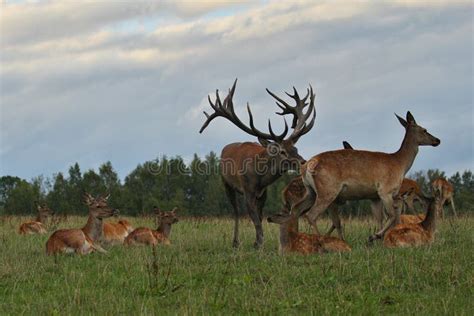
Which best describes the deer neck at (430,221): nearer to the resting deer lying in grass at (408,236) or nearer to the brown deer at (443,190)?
the resting deer lying in grass at (408,236)

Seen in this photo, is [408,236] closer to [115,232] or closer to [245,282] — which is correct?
[245,282]

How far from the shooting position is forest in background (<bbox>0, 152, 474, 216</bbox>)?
59.2m

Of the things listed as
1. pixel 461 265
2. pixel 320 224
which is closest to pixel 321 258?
pixel 461 265

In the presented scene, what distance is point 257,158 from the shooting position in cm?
1301

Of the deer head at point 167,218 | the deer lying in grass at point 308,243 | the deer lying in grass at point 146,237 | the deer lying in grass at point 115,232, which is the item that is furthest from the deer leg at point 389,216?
the deer lying in grass at point 115,232

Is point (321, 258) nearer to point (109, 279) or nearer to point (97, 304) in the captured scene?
point (109, 279)

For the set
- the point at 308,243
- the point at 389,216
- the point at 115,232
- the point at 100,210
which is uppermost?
the point at 100,210

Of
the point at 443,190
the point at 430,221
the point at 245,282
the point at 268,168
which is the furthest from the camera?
the point at 443,190

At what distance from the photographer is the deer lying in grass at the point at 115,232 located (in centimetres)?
1345

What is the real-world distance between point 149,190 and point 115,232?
53082mm

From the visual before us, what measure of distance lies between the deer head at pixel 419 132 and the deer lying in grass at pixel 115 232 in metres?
4.64

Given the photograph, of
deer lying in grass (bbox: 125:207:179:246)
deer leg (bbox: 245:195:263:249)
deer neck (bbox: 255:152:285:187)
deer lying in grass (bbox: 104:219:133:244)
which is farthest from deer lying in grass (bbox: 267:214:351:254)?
deer lying in grass (bbox: 104:219:133:244)

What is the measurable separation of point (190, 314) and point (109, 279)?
2.08m

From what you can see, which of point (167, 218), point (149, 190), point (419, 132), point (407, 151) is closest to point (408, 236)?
point (407, 151)
